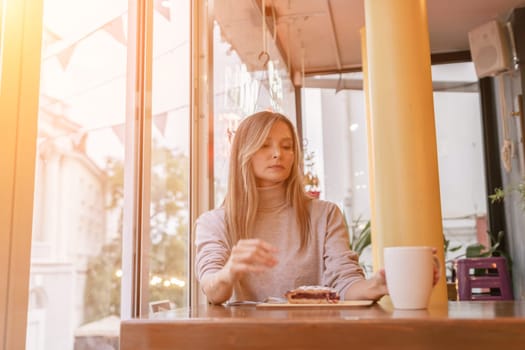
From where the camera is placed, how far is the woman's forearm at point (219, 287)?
3.57 ft

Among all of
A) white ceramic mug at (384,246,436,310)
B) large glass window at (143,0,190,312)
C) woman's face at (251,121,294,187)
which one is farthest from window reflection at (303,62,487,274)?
white ceramic mug at (384,246,436,310)

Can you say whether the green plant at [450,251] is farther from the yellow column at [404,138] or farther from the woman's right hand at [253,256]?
the woman's right hand at [253,256]

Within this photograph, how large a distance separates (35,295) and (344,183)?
4.11 metres

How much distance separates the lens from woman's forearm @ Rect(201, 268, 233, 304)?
3.57 feet

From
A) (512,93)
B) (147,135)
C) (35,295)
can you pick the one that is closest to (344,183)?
(512,93)

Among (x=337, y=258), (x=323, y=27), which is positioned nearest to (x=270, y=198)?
(x=337, y=258)

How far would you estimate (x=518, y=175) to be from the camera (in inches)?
177

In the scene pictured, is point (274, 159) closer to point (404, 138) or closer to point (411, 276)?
point (404, 138)

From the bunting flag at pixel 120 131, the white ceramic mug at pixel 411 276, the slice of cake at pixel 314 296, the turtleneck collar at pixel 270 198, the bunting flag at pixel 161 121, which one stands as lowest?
the slice of cake at pixel 314 296

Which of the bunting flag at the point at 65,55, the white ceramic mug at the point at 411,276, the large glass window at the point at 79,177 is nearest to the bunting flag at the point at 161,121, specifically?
the large glass window at the point at 79,177

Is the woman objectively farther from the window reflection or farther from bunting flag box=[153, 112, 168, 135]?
the window reflection

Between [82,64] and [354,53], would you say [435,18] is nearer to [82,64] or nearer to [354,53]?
[354,53]

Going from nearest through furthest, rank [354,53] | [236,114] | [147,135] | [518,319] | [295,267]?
1. [518,319]
2. [295,267]
3. [147,135]
4. [236,114]
5. [354,53]

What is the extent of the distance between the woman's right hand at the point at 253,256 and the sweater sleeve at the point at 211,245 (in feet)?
1.21
